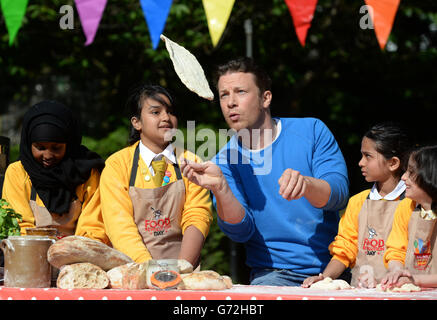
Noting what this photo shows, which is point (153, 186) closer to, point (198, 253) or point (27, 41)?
point (198, 253)

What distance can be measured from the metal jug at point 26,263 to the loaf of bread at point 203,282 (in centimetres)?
57

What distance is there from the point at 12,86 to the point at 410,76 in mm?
5838

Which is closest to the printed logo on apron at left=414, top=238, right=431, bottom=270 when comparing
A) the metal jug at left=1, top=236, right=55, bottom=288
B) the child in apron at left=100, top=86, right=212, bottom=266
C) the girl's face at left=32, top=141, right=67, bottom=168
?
the child in apron at left=100, top=86, right=212, bottom=266

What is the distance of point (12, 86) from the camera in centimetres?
938

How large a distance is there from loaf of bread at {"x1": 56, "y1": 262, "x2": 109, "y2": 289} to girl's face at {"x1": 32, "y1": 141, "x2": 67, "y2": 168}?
106 cm

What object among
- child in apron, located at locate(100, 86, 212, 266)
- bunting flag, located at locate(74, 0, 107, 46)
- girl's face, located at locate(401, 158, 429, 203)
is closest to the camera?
girl's face, located at locate(401, 158, 429, 203)

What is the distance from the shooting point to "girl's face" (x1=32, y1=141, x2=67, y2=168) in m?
Answer: 3.35

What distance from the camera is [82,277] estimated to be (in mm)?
2375

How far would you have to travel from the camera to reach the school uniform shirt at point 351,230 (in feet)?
10.5

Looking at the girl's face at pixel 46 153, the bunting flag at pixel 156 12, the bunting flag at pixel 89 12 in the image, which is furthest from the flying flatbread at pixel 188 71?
the girl's face at pixel 46 153

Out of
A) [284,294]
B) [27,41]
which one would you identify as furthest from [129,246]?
[27,41]

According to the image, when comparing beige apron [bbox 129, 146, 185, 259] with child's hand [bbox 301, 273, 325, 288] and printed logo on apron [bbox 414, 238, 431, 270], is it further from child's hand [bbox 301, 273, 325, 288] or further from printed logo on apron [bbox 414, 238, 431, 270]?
printed logo on apron [bbox 414, 238, 431, 270]

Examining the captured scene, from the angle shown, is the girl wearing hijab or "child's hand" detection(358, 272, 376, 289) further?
the girl wearing hijab

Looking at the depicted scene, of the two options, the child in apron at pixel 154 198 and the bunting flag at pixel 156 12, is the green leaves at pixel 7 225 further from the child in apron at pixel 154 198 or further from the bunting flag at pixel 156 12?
the bunting flag at pixel 156 12
